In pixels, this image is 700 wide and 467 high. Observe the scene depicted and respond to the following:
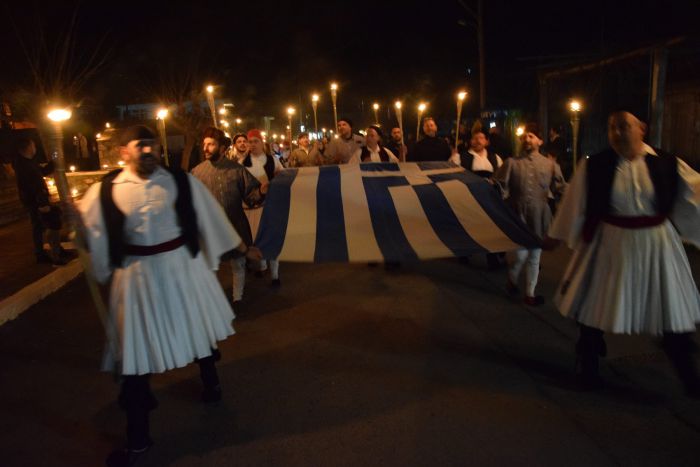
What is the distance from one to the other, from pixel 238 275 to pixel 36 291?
9.04ft

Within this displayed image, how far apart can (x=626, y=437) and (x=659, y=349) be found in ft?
5.14

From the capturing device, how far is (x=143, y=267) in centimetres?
342

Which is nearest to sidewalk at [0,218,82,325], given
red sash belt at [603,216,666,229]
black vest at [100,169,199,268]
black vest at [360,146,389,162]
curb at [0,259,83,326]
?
curb at [0,259,83,326]

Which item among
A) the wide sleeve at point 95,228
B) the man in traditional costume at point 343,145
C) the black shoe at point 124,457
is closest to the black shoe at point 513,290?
the man in traditional costume at point 343,145

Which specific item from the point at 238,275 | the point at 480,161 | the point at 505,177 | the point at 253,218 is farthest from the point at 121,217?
the point at 480,161

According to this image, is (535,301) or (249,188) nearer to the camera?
(535,301)

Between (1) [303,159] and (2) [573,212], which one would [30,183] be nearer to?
(1) [303,159]

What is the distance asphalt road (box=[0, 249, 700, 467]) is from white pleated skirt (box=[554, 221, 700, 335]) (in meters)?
0.55

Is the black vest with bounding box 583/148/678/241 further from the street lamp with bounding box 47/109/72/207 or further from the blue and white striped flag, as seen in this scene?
the street lamp with bounding box 47/109/72/207

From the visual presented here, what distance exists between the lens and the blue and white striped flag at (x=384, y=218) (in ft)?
15.9

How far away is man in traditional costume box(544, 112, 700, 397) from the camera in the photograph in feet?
11.9

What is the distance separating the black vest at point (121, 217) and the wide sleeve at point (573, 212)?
2.53 metres

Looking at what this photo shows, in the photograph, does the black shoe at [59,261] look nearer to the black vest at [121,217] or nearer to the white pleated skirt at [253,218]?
the white pleated skirt at [253,218]

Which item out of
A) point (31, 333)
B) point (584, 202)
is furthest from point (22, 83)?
point (584, 202)
